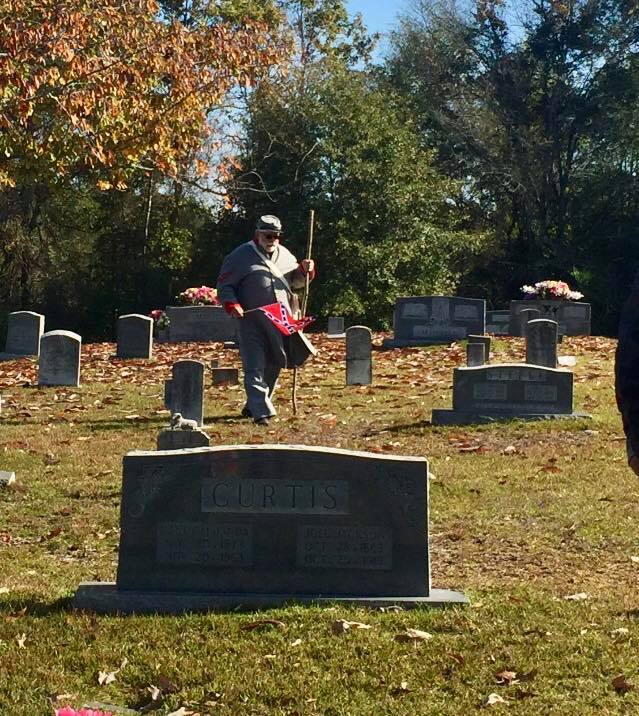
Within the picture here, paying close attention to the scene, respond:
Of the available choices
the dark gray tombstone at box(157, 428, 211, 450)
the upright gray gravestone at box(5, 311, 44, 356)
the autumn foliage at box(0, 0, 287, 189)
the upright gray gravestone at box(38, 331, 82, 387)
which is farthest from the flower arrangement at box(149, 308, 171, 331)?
the dark gray tombstone at box(157, 428, 211, 450)

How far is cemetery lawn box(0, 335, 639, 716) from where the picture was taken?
538 cm

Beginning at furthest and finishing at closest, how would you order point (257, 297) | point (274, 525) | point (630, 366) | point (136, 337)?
point (136, 337) < point (257, 297) < point (274, 525) < point (630, 366)

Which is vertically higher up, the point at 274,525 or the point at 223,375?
the point at 223,375

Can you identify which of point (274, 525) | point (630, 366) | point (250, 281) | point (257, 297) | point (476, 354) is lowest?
point (274, 525)

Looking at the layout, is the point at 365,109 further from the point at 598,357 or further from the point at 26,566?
the point at 26,566

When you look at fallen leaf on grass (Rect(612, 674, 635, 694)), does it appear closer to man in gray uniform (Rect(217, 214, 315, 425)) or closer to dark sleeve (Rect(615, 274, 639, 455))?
dark sleeve (Rect(615, 274, 639, 455))

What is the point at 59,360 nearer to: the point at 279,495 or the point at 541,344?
the point at 541,344

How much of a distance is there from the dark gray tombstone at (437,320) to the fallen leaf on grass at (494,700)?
20378mm

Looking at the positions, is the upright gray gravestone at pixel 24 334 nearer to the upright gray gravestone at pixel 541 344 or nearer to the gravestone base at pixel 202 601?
the upright gray gravestone at pixel 541 344

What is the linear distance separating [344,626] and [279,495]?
0.87 meters

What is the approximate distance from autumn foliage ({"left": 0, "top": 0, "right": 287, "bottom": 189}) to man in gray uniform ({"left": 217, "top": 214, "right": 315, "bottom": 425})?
20.1ft

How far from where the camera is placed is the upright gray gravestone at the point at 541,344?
1919 cm

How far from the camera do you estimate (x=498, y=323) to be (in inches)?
1193

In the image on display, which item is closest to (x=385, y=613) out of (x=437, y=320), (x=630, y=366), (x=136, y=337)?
(x=630, y=366)
